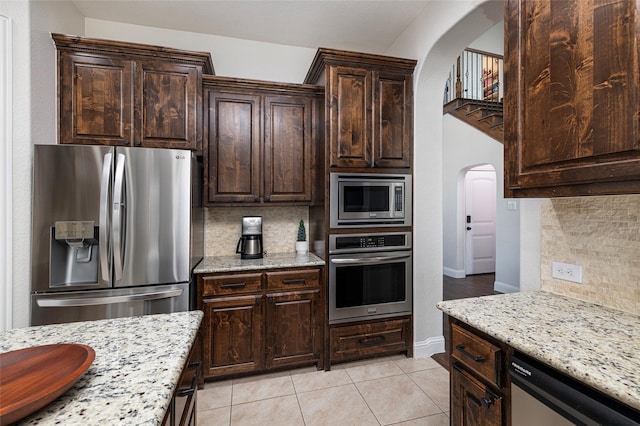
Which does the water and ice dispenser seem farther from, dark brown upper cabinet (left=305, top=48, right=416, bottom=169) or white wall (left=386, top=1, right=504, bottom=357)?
white wall (left=386, top=1, right=504, bottom=357)

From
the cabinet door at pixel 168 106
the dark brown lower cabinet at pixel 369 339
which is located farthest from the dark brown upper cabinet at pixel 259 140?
the dark brown lower cabinet at pixel 369 339

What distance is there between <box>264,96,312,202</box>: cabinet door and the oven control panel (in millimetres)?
500

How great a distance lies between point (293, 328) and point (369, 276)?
762 mm

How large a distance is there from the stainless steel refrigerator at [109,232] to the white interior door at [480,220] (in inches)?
198

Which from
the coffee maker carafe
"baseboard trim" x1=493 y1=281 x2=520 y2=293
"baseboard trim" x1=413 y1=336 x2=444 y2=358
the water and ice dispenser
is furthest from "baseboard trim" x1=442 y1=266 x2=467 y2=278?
the water and ice dispenser

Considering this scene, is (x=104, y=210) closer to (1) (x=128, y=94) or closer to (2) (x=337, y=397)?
(1) (x=128, y=94)

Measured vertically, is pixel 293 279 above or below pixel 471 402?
above

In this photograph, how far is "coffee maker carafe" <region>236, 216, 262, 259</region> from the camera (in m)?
2.71

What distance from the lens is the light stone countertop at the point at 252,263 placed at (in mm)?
2350

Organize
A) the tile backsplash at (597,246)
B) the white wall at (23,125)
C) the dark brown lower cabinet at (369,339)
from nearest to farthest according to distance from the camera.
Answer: the tile backsplash at (597,246)
the white wall at (23,125)
the dark brown lower cabinet at (369,339)

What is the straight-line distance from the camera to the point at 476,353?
1.27 metres

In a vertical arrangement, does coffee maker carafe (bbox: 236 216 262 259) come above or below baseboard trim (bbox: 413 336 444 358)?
above

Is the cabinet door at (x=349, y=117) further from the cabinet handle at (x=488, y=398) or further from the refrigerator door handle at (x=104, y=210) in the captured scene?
the cabinet handle at (x=488, y=398)

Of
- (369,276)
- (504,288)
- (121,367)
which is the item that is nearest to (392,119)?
(369,276)
